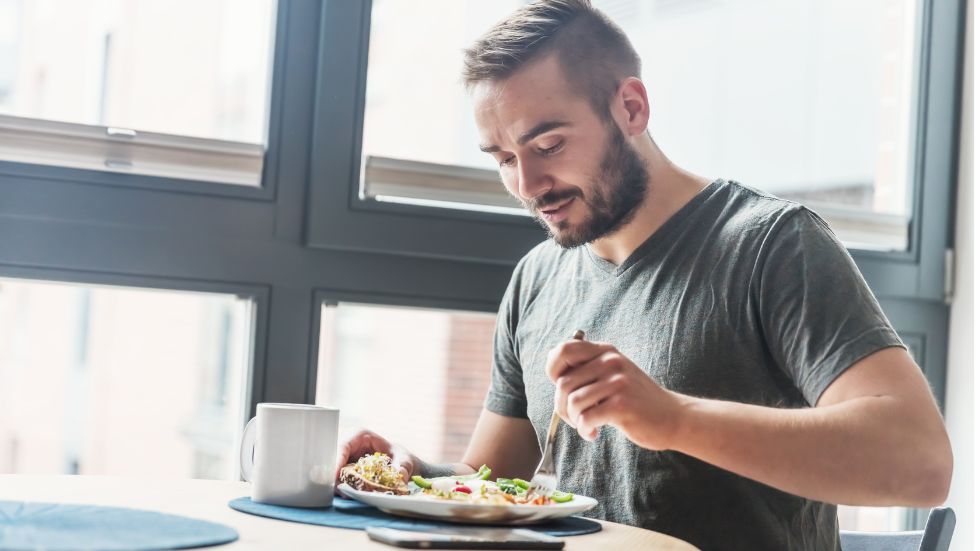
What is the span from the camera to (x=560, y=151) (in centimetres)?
161

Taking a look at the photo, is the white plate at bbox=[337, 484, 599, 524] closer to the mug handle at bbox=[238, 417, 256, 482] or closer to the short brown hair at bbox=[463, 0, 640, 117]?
the mug handle at bbox=[238, 417, 256, 482]

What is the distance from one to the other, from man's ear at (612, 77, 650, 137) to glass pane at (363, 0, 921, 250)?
1.67 ft

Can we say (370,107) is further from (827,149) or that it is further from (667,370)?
(827,149)

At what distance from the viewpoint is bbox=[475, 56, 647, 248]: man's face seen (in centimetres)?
160

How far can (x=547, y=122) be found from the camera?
1597 mm

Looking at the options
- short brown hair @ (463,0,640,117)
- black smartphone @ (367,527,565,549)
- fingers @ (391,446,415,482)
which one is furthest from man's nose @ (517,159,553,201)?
black smartphone @ (367,527,565,549)

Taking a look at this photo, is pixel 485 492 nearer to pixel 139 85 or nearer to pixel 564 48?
pixel 564 48

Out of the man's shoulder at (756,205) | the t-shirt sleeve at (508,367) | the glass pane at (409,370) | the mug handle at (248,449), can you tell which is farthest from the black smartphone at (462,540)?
the glass pane at (409,370)

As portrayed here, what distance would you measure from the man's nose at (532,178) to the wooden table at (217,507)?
55cm

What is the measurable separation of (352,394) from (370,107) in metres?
0.57

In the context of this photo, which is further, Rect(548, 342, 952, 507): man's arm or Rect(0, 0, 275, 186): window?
Rect(0, 0, 275, 186): window

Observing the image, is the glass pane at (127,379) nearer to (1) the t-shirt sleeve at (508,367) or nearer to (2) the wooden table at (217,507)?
(1) the t-shirt sleeve at (508,367)

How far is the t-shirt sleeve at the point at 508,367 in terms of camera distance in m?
1.83

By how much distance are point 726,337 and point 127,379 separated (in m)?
1.49
